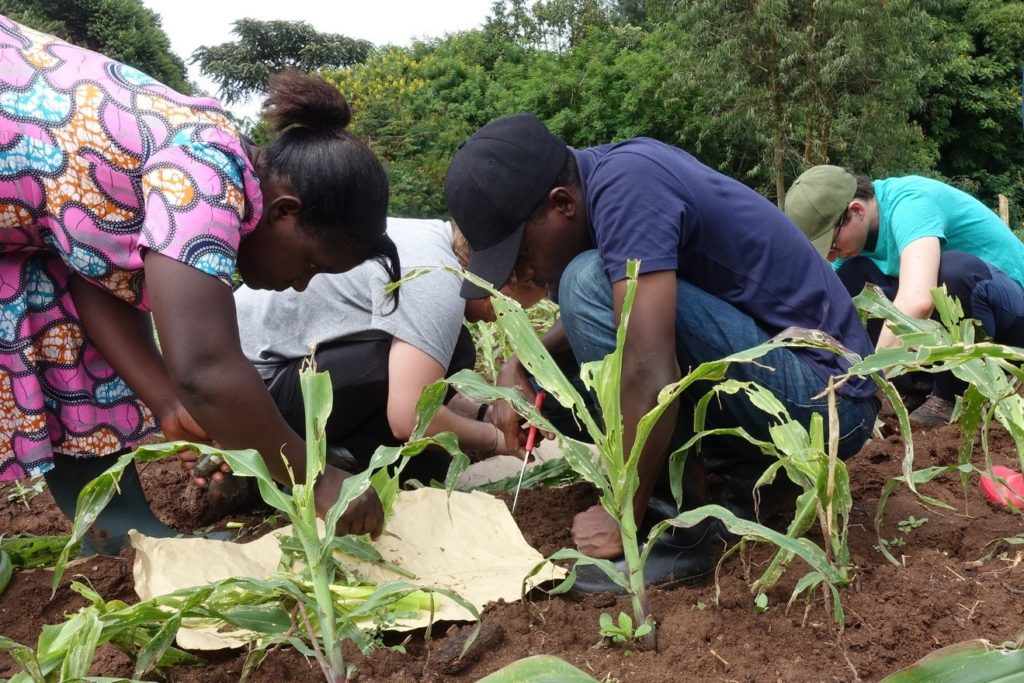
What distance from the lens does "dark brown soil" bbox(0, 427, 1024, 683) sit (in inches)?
55.4

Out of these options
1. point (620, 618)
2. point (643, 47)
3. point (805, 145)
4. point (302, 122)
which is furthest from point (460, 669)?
point (643, 47)

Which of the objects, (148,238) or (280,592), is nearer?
(280,592)

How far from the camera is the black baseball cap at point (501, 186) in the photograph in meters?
1.98

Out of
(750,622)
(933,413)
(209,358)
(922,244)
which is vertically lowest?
(933,413)

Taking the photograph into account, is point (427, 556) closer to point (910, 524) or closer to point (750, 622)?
point (750, 622)

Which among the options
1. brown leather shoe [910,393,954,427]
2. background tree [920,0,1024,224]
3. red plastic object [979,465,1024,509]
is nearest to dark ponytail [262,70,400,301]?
red plastic object [979,465,1024,509]

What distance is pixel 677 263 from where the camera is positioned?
183 cm

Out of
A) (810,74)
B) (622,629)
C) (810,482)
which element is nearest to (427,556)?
(622,629)

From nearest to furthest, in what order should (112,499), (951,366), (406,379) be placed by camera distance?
1. (951,366)
2. (112,499)
3. (406,379)

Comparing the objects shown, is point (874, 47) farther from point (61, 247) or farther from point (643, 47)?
point (61, 247)

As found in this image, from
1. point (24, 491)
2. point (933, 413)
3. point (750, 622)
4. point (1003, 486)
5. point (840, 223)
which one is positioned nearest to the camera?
point (750, 622)

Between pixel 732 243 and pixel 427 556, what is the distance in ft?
3.24

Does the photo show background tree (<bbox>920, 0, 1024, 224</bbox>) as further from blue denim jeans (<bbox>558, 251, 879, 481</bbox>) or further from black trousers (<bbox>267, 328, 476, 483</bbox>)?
blue denim jeans (<bbox>558, 251, 879, 481</bbox>)

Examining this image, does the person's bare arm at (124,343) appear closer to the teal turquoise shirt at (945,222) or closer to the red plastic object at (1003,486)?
the red plastic object at (1003,486)
